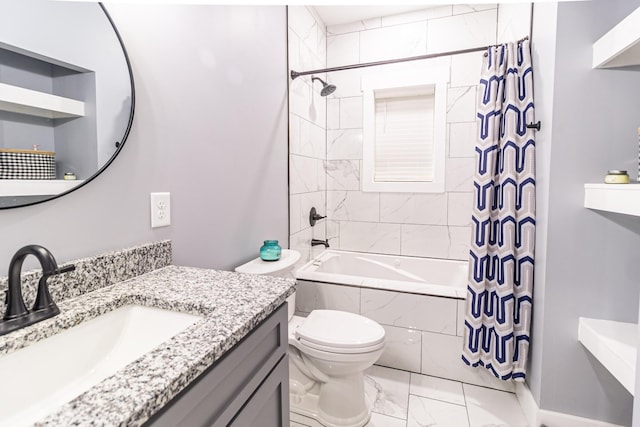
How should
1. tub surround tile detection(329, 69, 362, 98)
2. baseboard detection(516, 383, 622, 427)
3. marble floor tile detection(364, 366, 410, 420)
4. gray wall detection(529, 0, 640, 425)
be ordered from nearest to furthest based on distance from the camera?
gray wall detection(529, 0, 640, 425), baseboard detection(516, 383, 622, 427), marble floor tile detection(364, 366, 410, 420), tub surround tile detection(329, 69, 362, 98)

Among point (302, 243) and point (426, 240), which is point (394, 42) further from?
point (302, 243)

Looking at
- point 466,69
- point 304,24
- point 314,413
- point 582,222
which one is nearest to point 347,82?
point 304,24

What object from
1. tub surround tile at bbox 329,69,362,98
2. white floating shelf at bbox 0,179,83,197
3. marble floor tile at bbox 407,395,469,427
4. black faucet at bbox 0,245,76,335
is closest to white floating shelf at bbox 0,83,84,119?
white floating shelf at bbox 0,179,83,197

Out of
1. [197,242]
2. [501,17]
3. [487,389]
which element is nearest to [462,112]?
[501,17]

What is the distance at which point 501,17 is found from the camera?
242 centimetres

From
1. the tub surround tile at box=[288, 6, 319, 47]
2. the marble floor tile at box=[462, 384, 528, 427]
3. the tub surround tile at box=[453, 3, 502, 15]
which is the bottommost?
the marble floor tile at box=[462, 384, 528, 427]

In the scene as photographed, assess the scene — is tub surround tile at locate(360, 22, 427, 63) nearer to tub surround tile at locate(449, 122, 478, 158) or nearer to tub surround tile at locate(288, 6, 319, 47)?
tub surround tile at locate(288, 6, 319, 47)

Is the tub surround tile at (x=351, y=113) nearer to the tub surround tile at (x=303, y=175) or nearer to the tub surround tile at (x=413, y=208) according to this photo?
the tub surround tile at (x=303, y=175)

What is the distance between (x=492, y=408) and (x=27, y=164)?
227cm

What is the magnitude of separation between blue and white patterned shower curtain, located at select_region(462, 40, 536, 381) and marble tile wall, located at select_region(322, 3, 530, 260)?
864mm

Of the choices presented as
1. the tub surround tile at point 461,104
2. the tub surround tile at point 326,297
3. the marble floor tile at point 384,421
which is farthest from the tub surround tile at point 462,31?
the marble floor tile at point 384,421

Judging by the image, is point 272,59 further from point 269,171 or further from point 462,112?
point 462,112

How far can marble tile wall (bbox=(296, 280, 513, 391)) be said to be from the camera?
1918 millimetres

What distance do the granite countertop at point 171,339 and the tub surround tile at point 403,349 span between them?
1332mm
